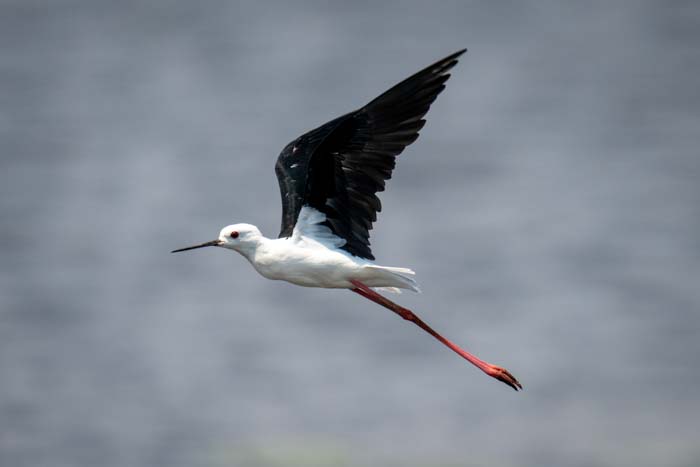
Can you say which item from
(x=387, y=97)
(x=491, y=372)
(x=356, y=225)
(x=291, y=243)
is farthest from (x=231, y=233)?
(x=491, y=372)

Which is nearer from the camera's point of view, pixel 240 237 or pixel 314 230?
pixel 240 237

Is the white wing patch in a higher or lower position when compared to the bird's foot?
higher

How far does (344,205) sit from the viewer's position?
950cm

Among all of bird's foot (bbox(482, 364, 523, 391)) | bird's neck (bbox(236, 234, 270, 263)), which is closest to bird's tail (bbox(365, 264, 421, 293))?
bird's neck (bbox(236, 234, 270, 263))

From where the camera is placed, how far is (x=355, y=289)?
31.9 feet

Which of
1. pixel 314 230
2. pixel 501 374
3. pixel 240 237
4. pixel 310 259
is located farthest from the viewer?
pixel 501 374

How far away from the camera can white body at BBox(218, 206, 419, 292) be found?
9.12m

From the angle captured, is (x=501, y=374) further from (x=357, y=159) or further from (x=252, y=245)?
(x=252, y=245)

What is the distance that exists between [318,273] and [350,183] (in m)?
0.89

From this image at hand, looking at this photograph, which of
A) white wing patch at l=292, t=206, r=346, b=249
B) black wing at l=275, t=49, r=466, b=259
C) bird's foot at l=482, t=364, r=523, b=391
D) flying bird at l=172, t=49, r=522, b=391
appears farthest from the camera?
bird's foot at l=482, t=364, r=523, b=391

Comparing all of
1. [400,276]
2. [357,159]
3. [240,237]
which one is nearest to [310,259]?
[240,237]

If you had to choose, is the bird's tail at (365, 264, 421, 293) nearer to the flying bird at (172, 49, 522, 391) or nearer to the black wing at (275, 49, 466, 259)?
the flying bird at (172, 49, 522, 391)

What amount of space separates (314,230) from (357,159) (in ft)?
2.43

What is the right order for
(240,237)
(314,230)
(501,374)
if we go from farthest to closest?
(501,374) < (314,230) < (240,237)
